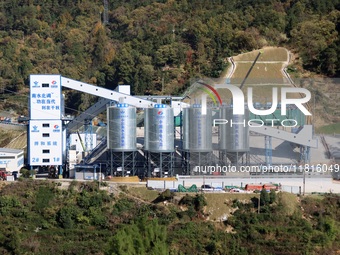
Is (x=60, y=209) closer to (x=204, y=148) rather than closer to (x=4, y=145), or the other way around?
(x=204, y=148)

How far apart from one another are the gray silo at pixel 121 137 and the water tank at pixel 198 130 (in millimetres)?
2289

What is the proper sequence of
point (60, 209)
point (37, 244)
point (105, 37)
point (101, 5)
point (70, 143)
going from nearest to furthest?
point (37, 244), point (60, 209), point (70, 143), point (105, 37), point (101, 5)

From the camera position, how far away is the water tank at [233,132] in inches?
1483

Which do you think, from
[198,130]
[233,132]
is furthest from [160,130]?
[233,132]

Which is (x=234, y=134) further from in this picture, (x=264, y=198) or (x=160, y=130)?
(x=264, y=198)

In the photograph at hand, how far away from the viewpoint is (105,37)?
7094 centimetres

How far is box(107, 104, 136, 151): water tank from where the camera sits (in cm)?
3772

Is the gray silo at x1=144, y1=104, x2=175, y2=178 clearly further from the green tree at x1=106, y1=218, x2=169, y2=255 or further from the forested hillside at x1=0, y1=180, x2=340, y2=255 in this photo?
the green tree at x1=106, y1=218, x2=169, y2=255

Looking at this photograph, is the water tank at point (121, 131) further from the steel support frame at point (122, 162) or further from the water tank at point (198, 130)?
the water tank at point (198, 130)

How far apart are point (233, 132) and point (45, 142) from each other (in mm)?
8077

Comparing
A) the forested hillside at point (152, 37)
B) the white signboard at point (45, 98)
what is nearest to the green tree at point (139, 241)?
the white signboard at point (45, 98)

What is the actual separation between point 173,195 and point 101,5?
46.7 metres

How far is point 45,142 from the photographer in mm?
38156

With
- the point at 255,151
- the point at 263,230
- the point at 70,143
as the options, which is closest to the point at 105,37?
the point at 70,143
